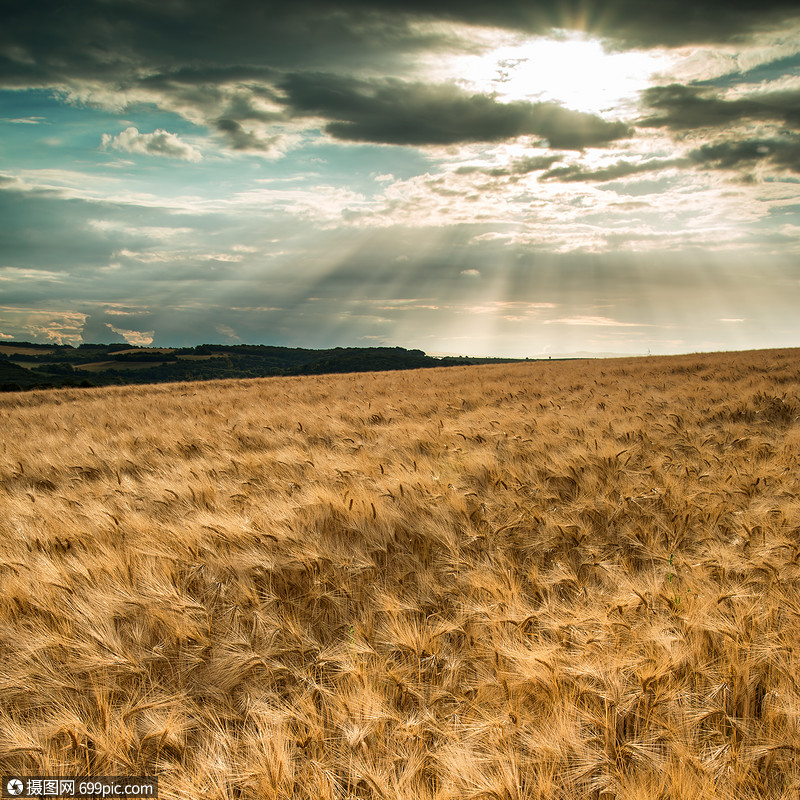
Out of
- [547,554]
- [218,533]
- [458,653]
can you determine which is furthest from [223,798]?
[547,554]

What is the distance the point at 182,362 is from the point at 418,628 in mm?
83984

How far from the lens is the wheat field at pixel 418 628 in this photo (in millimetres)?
1567

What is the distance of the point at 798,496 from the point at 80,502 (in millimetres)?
6011

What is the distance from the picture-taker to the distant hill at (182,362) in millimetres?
61022

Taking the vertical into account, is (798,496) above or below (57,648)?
above

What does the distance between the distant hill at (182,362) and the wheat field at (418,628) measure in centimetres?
3622

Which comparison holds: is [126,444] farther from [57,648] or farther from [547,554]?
[547,554]

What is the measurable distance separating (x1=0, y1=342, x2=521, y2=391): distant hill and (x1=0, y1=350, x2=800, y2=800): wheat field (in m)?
36.2

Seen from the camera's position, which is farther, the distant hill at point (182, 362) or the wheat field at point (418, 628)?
the distant hill at point (182, 362)

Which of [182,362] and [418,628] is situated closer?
[418,628]

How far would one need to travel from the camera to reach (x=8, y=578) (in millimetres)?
2627

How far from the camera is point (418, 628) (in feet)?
7.41

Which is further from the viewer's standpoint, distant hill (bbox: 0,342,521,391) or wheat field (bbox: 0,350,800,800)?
distant hill (bbox: 0,342,521,391)

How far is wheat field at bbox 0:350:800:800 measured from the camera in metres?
1.57
